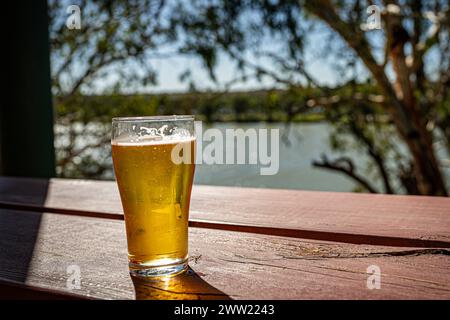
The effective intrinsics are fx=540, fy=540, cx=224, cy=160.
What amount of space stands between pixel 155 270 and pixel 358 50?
353cm

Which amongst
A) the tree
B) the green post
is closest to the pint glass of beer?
the green post

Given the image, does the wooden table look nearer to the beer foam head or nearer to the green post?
the beer foam head

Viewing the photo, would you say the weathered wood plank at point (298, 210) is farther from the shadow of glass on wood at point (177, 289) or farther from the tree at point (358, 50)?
the tree at point (358, 50)

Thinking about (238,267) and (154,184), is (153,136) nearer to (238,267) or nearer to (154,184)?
(154,184)

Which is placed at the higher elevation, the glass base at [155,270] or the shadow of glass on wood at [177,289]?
the glass base at [155,270]

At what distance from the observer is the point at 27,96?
1.89 m

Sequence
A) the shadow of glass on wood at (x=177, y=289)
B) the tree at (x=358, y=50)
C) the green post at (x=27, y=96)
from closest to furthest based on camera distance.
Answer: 1. the shadow of glass on wood at (x=177, y=289)
2. the green post at (x=27, y=96)
3. the tree at (x=358, y=50)

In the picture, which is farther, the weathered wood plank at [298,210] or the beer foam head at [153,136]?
the weathered wood plank at [298,210]

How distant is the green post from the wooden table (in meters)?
0.92

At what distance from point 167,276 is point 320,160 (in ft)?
13.2

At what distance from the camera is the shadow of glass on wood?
0.50 metres

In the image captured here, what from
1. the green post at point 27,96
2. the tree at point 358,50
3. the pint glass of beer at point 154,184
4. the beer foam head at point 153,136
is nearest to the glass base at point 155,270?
the pint glass of beer at point 154,184

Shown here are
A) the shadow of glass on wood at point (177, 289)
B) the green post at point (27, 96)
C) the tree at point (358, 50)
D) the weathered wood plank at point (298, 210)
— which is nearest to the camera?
the shadow of glass on wood at point (177, 289)

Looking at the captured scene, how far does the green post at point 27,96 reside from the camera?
185 centimetres
